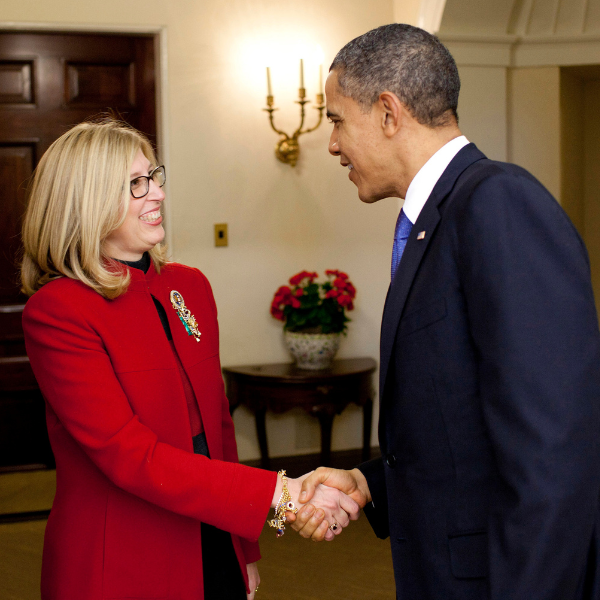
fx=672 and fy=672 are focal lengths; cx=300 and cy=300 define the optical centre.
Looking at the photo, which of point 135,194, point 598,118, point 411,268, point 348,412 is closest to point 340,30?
point 598,118

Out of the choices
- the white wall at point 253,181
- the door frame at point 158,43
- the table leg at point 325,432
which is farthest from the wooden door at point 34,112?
the table leg at point 325,432

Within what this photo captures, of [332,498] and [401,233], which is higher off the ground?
[401,233]

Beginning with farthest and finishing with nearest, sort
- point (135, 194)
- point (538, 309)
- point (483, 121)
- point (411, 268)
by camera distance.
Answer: point (483, 121), point (135, 194), point (411, 268), point (538, 309)

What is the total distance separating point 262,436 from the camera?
13.2 feet

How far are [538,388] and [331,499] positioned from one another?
885 mm

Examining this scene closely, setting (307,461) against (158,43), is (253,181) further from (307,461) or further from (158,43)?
(307,461)

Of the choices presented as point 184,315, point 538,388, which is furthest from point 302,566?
point 538,388

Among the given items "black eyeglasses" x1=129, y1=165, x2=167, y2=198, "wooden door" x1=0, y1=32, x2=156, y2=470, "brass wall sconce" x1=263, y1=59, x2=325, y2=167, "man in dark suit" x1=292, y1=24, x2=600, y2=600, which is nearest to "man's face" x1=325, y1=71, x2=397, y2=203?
"man in dark suit" x1=292, y1=24, x2=600, y2=600

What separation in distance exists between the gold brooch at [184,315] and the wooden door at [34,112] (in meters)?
2.60

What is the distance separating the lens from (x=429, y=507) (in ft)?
3.68

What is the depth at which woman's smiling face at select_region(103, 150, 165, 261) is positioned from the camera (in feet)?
5.00

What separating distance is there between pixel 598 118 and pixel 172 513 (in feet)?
13.9

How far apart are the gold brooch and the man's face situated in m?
0.53

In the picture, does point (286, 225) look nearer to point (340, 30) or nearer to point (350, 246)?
point (350, 246)
